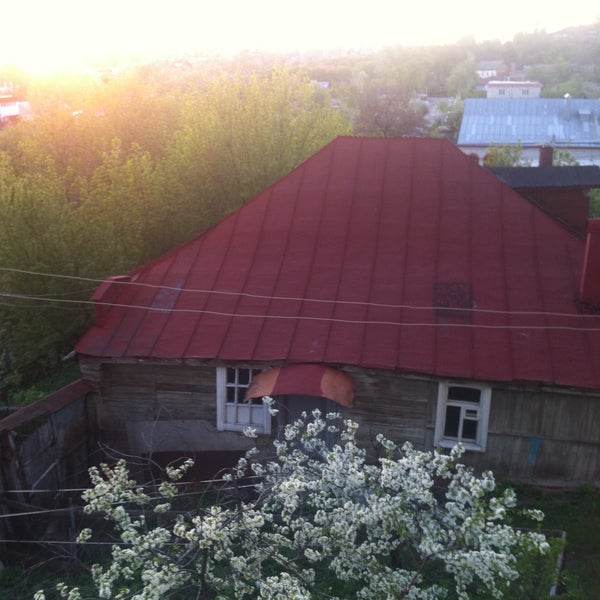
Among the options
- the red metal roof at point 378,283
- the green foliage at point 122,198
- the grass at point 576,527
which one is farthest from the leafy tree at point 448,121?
the grass at point 576,527

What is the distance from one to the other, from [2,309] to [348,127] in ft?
Result: 44.3

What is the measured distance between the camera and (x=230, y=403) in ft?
42.4

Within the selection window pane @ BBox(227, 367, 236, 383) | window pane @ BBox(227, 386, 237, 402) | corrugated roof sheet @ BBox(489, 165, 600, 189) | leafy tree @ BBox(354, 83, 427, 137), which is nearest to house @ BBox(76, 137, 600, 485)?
window pane @ BBox(227, 367, 236, 383)

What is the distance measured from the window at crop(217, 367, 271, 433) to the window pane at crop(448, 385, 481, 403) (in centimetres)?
336

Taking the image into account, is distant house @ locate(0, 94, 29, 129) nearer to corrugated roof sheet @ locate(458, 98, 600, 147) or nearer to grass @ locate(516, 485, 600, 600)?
corrugated roof sheet @ locate(458, 98, 600, 147)

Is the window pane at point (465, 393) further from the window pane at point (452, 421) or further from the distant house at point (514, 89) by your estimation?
the distant house at point (514, 89)

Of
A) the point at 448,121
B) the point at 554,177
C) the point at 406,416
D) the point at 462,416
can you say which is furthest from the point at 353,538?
the point at 448,121

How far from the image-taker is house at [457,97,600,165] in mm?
45938

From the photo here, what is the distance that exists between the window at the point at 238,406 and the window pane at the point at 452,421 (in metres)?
3.21

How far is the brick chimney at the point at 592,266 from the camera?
11.9 m

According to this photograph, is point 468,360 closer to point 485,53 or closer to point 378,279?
point 378,279

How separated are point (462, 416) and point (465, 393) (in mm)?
406

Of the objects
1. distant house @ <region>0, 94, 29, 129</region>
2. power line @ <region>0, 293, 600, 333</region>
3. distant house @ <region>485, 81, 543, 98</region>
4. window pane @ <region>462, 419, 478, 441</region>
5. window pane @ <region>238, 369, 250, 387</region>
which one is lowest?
window pane @ <region>462, 419, 478, 441</region>

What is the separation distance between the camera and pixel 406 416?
Result: 12.2 meters
